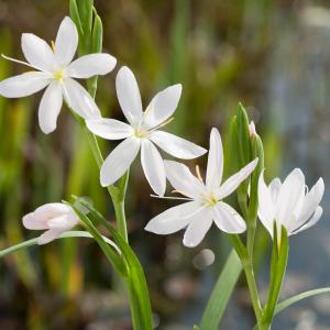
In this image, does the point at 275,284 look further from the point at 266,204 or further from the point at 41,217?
the point at 41,217

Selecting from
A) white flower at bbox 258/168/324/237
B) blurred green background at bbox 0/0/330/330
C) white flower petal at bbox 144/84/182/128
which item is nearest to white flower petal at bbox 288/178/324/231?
white flower at bbox 258/168/324/237

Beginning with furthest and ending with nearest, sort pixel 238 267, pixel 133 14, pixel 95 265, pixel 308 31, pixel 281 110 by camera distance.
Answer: pixel 308 31
pixel 281 110
pixel 133 14
pixel 95 265
pixel 238 267

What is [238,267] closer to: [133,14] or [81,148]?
[81,148]

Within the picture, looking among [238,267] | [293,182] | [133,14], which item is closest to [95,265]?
[133,14]

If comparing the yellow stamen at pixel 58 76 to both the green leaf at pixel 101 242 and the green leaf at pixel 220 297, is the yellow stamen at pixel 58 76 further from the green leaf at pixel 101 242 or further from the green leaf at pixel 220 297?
the green leaf at pixel 220 297

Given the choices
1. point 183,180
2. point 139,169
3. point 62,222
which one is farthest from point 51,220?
point 139,169
